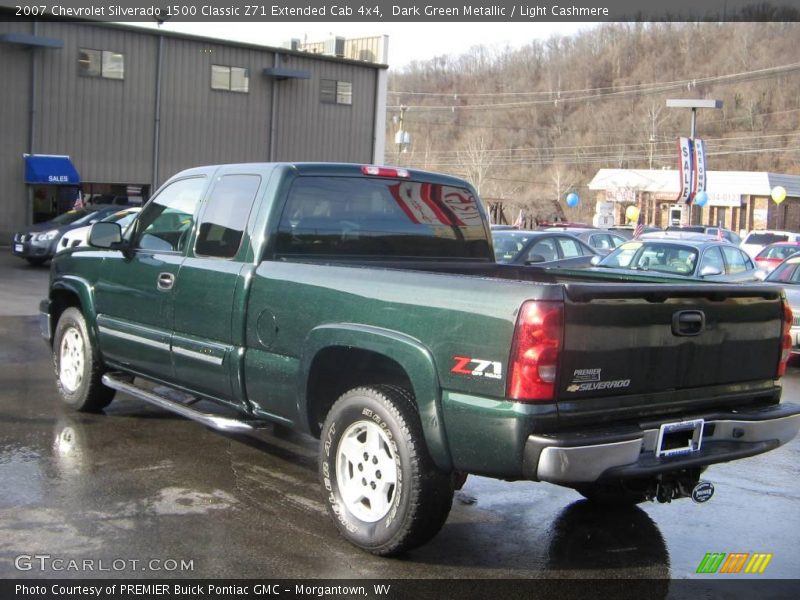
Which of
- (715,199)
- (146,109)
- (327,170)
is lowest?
(327,170)

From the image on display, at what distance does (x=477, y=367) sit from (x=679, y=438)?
1.11 meters

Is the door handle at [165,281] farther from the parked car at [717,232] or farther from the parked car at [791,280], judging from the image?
the parked car at [717,232]

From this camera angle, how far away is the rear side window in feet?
19.4

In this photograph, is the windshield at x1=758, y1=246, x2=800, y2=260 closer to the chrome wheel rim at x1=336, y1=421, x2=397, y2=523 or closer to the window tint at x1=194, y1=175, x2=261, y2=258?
the window tint at x1=194, y1=175, x2=261, y2=258

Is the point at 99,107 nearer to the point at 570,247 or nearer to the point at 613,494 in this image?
the point at 570,247

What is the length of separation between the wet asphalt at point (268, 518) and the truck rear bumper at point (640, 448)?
25.3 inches

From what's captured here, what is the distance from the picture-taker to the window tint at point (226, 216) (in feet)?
19.7

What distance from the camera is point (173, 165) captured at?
37.1 metres

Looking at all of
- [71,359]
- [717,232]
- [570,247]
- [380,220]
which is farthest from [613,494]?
[717,232]

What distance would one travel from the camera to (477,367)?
4.29 m

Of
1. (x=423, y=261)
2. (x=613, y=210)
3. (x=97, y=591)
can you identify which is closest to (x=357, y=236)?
(x=423, y=261)

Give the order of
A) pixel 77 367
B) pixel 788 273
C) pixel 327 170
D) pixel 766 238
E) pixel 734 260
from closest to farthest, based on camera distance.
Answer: pixel 327 170
pixel 77 367
pixel 788 273
pixel 734 260
pixel 766 238

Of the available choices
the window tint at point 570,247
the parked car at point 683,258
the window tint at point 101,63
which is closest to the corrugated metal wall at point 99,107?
the window tint at point 101,63

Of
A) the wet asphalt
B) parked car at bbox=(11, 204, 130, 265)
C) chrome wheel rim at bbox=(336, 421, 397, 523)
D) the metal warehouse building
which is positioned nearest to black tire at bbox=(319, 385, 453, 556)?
chrome wheel rim at bbox=(336, 421, 397, 523)
